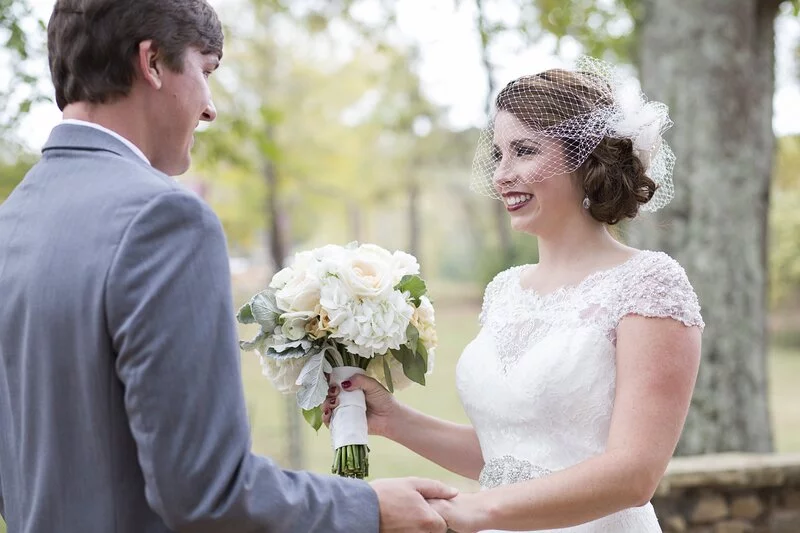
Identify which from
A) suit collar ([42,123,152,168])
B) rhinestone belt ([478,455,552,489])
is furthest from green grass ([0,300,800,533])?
suit collar ([42,123,152,168])

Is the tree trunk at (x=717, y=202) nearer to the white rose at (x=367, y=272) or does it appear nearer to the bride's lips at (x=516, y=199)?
the bride's lips at (x=516, y=199)

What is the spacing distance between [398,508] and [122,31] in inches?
42.5

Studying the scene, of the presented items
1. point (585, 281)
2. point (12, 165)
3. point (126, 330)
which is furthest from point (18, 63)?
point (126, 330)

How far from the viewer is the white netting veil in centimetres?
267

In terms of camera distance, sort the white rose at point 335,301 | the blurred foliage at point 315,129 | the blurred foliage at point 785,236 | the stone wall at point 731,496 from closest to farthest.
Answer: the white rose at point 335,301, the stone wall at point 731,496, the blurred foliage at point 315,129, the blurred foliage at point 785,236

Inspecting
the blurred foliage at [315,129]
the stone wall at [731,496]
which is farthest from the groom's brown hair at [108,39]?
the blurred foliage at [315,129]

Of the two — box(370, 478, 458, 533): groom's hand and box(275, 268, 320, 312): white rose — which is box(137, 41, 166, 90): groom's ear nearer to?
box(275, 268, 320, 312): white rose

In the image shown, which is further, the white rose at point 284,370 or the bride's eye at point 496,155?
the bride's eye at point 496,155

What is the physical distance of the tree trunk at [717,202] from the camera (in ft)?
19.1

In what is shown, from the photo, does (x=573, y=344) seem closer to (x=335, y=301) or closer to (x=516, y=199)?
(x=516, y=199)

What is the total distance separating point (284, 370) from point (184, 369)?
2.99 ft

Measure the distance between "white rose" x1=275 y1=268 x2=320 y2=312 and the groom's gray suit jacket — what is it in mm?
704

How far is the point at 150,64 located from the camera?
180 cm

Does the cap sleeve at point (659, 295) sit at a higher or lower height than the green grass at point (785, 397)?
higher
